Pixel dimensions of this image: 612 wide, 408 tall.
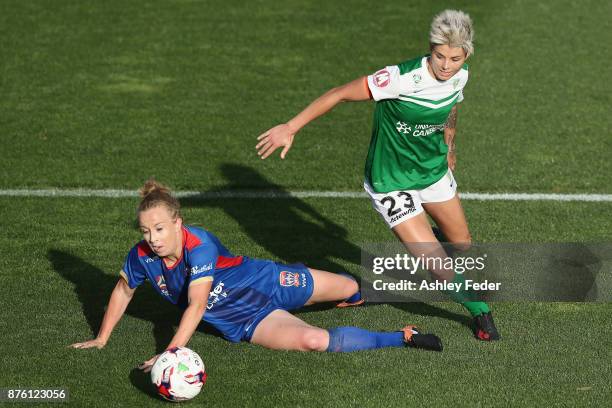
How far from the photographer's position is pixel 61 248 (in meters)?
10.5

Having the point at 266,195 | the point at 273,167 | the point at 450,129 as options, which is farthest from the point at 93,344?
the point at 273,167

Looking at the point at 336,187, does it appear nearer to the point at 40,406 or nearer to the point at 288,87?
the point at 288,87

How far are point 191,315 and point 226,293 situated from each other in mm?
598

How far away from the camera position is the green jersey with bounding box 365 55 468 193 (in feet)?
26.9

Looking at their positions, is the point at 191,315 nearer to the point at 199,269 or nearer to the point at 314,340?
the point at 199,269

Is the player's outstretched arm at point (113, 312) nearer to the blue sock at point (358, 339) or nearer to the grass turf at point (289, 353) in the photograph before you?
the grass turf at point (289, 353)

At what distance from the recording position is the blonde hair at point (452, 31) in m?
7.69

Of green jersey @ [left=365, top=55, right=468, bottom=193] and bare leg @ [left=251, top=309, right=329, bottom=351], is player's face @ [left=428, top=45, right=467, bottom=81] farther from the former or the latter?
bare leg @ [left=251, top=309, right=329, bottom=351]

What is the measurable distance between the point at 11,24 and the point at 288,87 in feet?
17.4

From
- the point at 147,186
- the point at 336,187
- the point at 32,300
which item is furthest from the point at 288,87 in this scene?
the point at 147,186

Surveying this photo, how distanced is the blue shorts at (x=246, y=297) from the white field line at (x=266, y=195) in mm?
3684

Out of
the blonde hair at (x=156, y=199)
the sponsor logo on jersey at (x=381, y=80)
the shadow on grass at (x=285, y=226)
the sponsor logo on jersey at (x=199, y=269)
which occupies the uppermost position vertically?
the sponsor logo on jersey at (x=381, y=80)

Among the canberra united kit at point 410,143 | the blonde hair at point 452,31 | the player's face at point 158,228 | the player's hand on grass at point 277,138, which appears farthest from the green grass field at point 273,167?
the blonde hair at point 452,31

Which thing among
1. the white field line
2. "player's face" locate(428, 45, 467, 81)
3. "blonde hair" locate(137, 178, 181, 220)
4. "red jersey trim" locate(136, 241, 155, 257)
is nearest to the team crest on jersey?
"red jersey trim" locate(136, 241, 155, 257)
